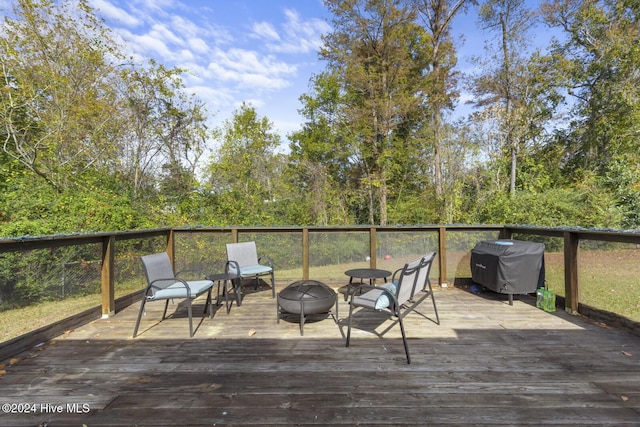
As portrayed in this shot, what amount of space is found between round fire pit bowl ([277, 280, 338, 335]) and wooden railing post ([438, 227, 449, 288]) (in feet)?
8.67

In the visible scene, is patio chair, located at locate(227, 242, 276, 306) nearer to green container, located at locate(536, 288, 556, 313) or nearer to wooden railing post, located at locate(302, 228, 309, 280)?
wooden railing post, located at locate(302, 228, 309, 280)

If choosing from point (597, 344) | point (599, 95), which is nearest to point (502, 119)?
point (599, 95)

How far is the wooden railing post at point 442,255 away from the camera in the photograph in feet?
17.0

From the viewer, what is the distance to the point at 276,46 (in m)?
10.2

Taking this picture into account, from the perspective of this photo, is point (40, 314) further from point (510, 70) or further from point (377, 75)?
point (510, 70)

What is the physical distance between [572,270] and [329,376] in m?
3.60

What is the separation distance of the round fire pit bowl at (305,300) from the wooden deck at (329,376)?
247 millimetres

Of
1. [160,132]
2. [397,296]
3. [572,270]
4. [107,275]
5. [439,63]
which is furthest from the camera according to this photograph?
[439,63]

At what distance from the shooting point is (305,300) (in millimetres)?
3248

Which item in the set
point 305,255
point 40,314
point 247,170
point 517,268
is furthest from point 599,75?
point 40,314

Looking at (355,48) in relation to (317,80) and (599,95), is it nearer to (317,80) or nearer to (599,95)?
(317,80)

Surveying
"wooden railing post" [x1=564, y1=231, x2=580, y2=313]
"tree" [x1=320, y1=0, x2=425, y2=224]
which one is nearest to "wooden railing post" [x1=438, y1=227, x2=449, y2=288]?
"wooden railing post" [x1=564, y1=231, x2=580, y2=313]

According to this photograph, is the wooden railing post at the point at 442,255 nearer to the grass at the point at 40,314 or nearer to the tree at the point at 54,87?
the grass at the point at 40,314

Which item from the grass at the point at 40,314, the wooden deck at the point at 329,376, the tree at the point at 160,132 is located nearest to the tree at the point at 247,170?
the tree at the point at 160,132
